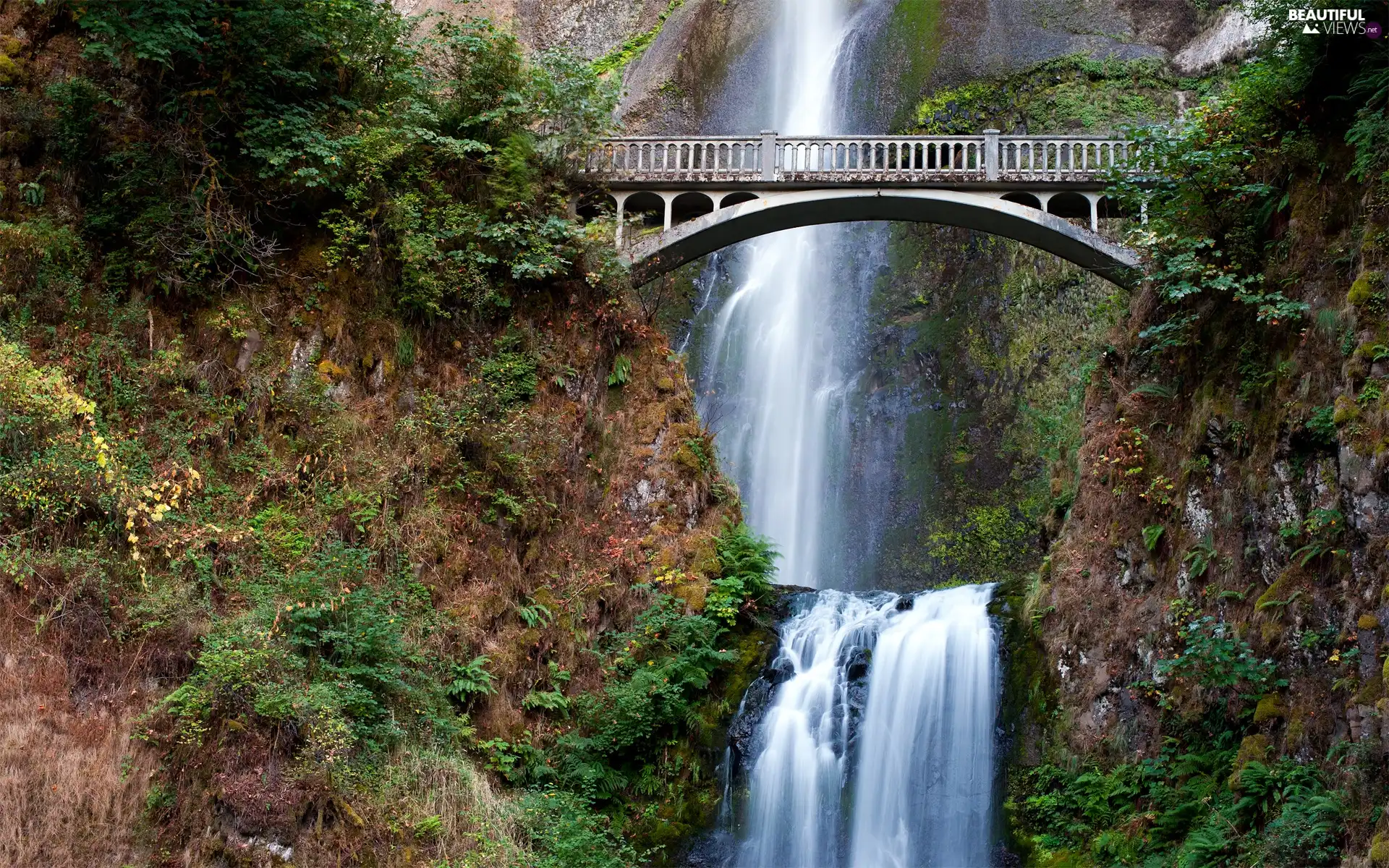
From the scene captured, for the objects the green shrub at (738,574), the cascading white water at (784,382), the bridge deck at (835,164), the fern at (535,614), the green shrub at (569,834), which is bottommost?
the green shrub at (569,834)

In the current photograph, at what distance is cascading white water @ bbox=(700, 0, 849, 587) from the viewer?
2252cm

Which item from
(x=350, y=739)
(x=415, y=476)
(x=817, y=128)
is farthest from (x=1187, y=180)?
(x=817, y=128)

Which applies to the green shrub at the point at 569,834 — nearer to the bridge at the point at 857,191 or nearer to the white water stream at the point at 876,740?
the white water stream at the point at 876,740

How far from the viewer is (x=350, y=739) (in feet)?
32.1

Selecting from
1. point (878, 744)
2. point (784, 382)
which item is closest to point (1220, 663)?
point (878, 744)

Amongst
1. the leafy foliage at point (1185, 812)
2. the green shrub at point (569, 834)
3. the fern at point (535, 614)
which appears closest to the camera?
the leafy foliage at point (1185, 812)

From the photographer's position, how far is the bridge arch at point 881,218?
1547cm

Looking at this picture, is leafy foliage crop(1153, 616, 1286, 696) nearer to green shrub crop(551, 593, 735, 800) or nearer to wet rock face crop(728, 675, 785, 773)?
wet rock face crop(728, 675, 785, 773)

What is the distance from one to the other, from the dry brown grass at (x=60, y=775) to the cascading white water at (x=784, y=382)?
1418 cm

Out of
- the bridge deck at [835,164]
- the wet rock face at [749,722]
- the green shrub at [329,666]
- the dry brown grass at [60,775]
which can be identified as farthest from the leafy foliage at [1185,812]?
the dry brown grass at [60,775]

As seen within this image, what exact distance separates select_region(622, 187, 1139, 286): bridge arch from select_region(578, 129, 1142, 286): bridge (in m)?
0.02

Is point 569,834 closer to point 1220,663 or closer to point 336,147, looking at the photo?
point 1220,663

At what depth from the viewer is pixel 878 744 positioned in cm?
1323

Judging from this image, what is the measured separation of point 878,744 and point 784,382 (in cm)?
1152
